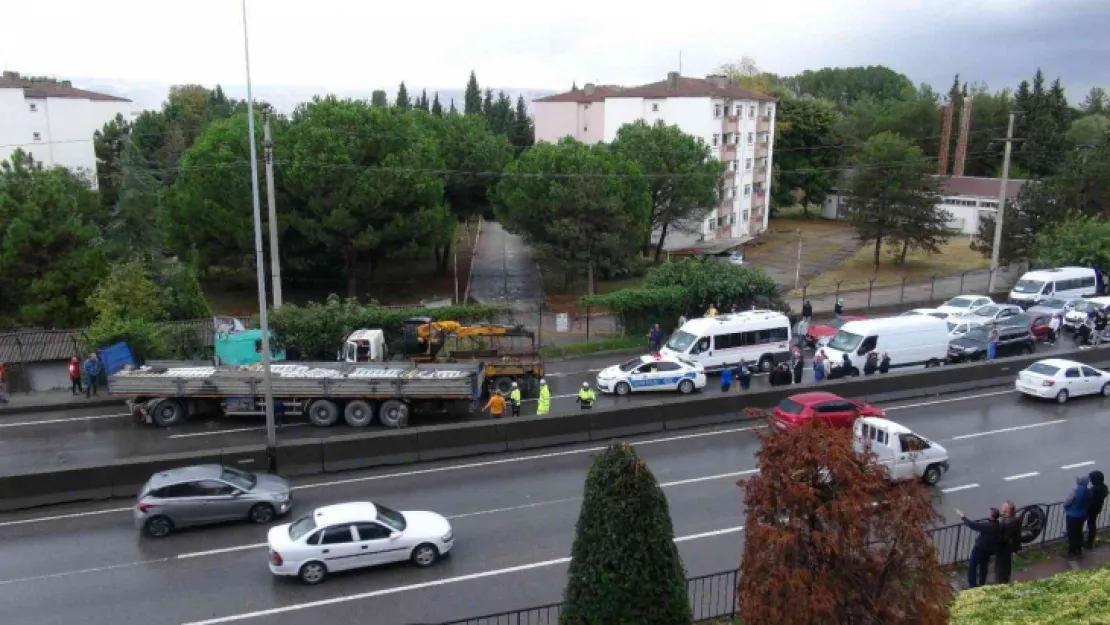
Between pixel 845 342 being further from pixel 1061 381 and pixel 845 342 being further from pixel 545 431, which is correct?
pixel 545 431

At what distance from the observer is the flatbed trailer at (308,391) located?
905 inches

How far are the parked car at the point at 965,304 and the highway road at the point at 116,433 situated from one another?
15054 millimetres

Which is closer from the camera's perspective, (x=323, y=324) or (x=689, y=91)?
(x=323, y=324)

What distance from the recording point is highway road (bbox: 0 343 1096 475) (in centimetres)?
2177

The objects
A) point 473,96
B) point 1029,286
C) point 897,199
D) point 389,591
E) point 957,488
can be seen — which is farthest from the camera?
point 473,96

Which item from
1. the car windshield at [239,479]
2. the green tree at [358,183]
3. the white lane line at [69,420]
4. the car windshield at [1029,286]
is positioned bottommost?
the white lane line at [69,420]

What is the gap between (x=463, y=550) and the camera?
1564cm

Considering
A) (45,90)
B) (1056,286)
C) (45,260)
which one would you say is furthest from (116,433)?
(45,90)

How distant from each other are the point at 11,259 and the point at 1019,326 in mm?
39307

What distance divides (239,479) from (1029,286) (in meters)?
35.8

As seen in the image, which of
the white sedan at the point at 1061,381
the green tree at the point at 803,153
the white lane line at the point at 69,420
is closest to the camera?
the white lane line at the point at 69,420

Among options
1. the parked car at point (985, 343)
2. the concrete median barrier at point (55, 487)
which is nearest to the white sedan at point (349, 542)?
the concrete median barrier at point (55, 487)

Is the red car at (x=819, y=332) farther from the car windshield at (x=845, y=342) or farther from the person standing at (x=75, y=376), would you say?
the person standing at (x=75, y=376)

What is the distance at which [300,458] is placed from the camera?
20.0 m
